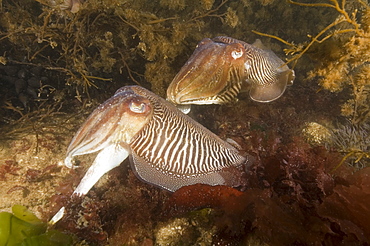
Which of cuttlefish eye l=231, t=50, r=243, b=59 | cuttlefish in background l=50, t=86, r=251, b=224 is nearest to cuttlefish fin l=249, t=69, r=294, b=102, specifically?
cuttlefish eye l=231, t=50, r=243, b=59

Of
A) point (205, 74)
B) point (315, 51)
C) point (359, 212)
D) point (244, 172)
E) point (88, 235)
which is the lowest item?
point (88, 235)

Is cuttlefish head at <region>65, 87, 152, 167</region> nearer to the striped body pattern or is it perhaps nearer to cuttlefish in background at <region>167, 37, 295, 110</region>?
the striped body pattern

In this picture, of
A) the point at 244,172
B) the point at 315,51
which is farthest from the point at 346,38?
the point at 244,172

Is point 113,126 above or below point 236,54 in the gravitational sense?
below

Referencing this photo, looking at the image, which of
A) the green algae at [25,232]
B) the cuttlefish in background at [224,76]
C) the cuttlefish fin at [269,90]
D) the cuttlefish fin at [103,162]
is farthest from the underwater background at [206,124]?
the cuttlefish in background at [224,76]

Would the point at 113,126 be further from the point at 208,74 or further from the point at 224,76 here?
the point at 224,76

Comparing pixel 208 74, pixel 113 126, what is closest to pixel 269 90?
pixel 208 74

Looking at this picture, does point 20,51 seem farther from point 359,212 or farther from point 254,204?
point 359,212

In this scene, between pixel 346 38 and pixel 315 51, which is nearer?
pixel 346 38
